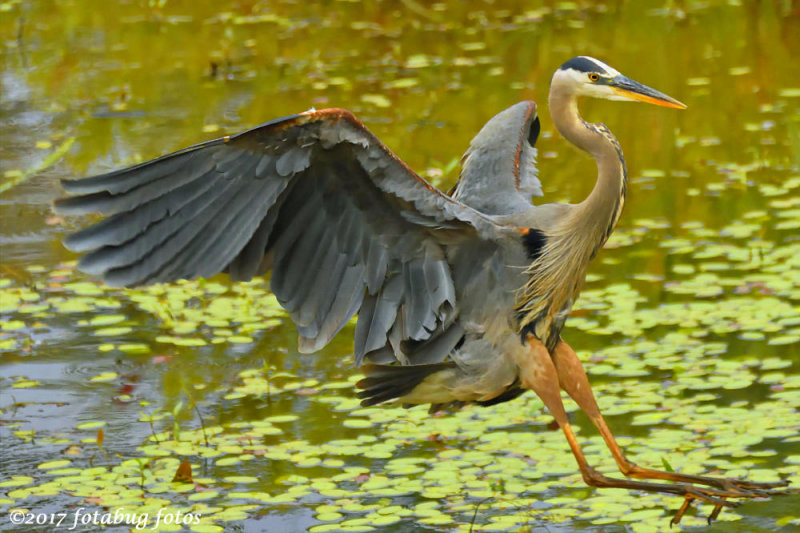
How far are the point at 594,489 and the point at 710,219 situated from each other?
3.13 metres

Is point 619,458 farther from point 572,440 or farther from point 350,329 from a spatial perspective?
point 350,329

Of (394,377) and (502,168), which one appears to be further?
(502,168)

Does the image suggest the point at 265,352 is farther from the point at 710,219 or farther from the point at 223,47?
the point at 223,47

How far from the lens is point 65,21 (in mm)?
13484

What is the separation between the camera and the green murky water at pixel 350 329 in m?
5.43

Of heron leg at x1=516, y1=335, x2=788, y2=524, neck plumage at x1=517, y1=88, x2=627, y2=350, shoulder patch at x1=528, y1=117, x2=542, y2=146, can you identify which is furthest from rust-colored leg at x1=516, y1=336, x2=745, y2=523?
shoulder patch at x1=528, y1=117, x2=542, y2=146

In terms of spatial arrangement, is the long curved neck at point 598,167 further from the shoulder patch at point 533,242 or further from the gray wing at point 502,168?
the gray wing at point 502,168

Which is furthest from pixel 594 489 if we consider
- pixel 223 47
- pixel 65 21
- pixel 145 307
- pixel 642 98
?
pixel 65 21

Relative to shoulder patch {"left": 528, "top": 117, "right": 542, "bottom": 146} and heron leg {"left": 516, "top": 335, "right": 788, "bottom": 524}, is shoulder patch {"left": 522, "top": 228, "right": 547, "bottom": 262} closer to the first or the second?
heron leg {"left": 516, "top": 335, "right": 788, "bottom": 524}

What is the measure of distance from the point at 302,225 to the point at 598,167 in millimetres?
1150

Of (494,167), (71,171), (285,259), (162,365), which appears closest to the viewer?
(285,259)

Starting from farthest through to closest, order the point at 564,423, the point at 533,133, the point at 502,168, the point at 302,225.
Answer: the point at 533,133, the point at 502,168, the point at 564,423, the point at 302,225

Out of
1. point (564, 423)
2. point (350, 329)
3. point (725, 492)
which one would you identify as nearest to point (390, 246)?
point (564, 423)

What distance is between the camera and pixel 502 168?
19.0 ft
